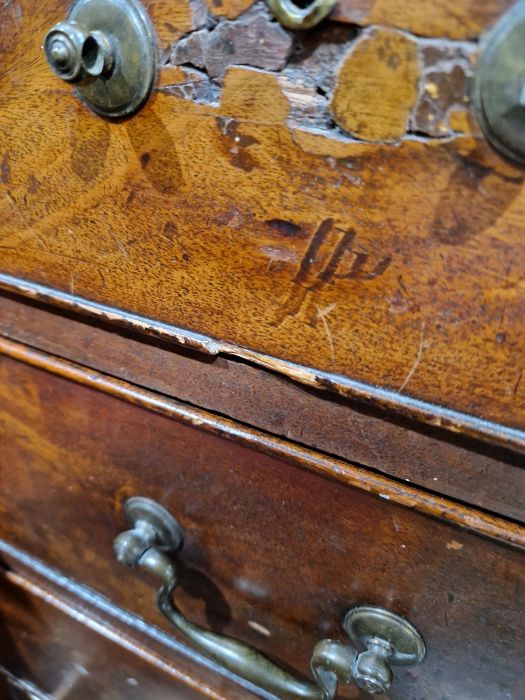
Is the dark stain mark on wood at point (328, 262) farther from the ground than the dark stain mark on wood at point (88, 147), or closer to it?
closer to it

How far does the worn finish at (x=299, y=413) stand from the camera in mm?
319

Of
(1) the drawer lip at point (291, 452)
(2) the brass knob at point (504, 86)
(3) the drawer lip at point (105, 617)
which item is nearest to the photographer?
(2) the brass knob at point (504, 86)

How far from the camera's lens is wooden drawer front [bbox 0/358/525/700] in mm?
362

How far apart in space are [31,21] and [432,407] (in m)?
0.33

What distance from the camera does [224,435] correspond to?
0.39 metres

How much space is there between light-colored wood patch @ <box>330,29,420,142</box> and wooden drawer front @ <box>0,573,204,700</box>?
57 cm

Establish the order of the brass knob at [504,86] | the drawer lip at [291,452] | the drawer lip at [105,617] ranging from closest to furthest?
the brass knob at [504,86] < the drawer lip at [291,452] < the drawer lip at [105,617]

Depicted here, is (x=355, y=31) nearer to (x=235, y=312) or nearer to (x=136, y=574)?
(x=235, y=312)

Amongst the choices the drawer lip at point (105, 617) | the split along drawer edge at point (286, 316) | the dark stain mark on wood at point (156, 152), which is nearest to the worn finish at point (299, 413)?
the split along drawer edge at point (286, 316)

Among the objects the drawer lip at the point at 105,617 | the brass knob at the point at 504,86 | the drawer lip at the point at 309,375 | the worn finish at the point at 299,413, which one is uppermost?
the brass knob at the point at 504,86

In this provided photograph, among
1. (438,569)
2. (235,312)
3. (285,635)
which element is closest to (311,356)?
(235,312)

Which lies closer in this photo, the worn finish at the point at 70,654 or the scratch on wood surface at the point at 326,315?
the scratch on wood surface at the point at 326,315

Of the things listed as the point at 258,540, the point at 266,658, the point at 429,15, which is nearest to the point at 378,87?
the point at 429,15

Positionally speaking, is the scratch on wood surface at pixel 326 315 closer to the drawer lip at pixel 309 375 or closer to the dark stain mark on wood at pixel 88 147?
the drawer lip at pixel 309 375
